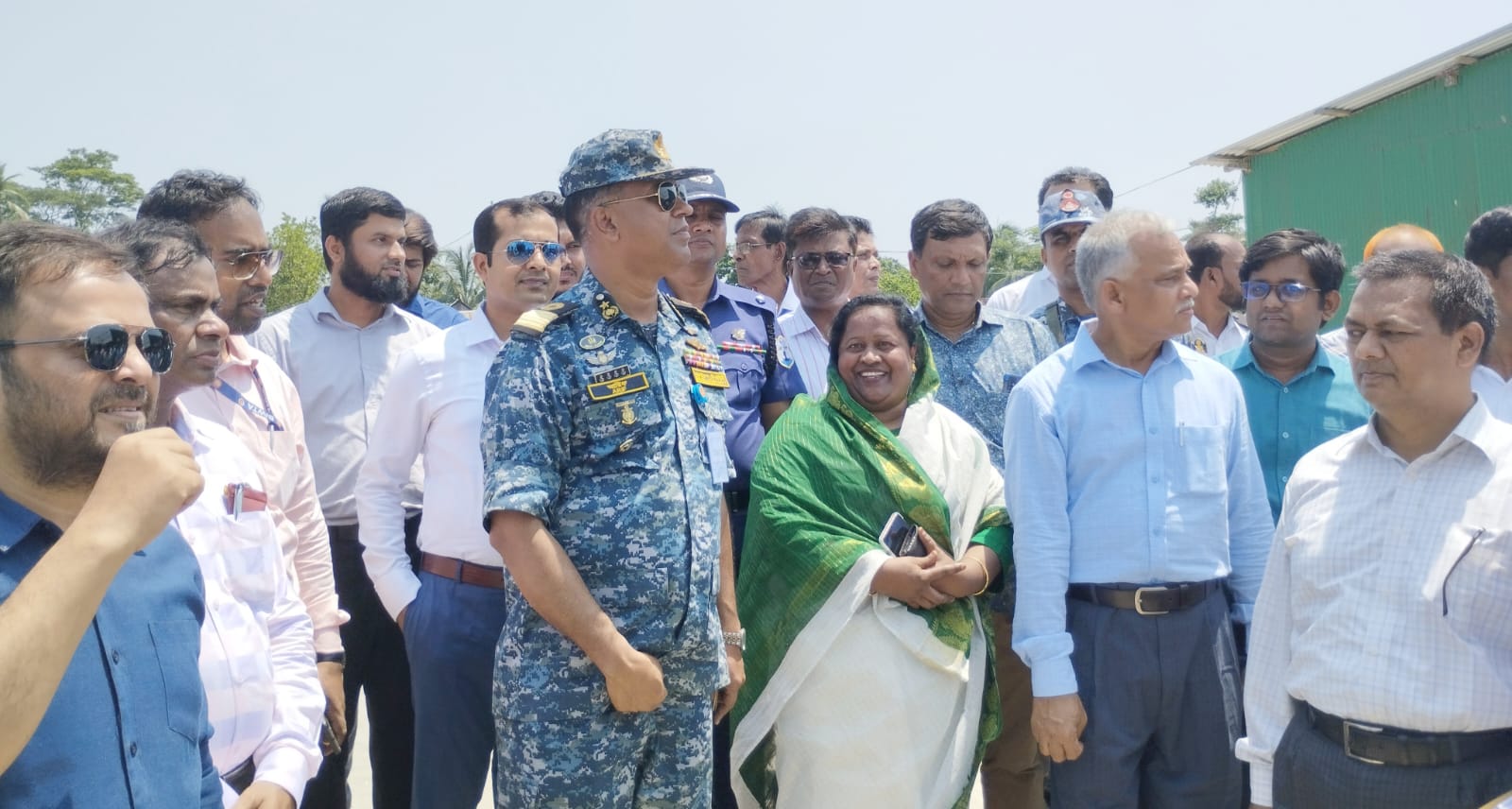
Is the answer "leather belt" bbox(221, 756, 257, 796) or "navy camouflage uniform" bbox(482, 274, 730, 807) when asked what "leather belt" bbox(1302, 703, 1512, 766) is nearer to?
"navy camouflage uniform" bbox(482, 274, 730, 807)

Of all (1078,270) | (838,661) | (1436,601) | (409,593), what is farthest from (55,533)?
(1078,270)

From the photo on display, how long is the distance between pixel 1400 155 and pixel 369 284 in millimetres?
16242

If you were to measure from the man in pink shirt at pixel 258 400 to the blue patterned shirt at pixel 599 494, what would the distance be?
2.20 ft

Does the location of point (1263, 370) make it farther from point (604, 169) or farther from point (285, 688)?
point (285, 688)

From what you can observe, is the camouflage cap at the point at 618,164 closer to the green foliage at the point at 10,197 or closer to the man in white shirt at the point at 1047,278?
the man in white shirt at the point at 1047,278

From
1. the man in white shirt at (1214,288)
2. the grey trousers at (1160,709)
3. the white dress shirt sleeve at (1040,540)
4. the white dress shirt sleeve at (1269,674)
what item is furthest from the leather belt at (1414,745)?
the man in white shirt at (1214,288)

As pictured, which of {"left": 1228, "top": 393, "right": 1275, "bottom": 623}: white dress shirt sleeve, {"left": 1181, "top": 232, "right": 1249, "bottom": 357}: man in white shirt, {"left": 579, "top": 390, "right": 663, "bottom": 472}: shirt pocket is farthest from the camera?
{"left": 1181, "top": 232, "right": 1249, "bottom": 357}: man in white shirt

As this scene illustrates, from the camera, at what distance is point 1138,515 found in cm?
330

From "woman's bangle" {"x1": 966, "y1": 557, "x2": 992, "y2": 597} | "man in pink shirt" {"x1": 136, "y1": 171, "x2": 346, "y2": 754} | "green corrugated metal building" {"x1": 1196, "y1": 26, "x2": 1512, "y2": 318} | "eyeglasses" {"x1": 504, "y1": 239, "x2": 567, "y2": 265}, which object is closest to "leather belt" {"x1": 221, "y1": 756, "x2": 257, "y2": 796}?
"man in pink shirt" {"x1": 136, "y1": 171, "x2": 346, "y2": 754}

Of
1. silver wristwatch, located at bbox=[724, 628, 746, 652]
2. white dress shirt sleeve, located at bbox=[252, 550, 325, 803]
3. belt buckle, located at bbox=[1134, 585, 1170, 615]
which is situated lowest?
belt buckle, located at bbox=[1134, 585, 1170, 615]

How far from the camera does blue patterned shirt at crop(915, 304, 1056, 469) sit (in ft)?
14.2

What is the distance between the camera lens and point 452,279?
3178 centimetres

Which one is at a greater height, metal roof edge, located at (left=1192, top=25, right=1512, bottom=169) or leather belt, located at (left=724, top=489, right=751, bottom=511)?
metal roof edge, located at (left=1192, top=25, right=1512, bottom=169)

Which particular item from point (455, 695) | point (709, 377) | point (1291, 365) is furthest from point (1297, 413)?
point (455, 695)
